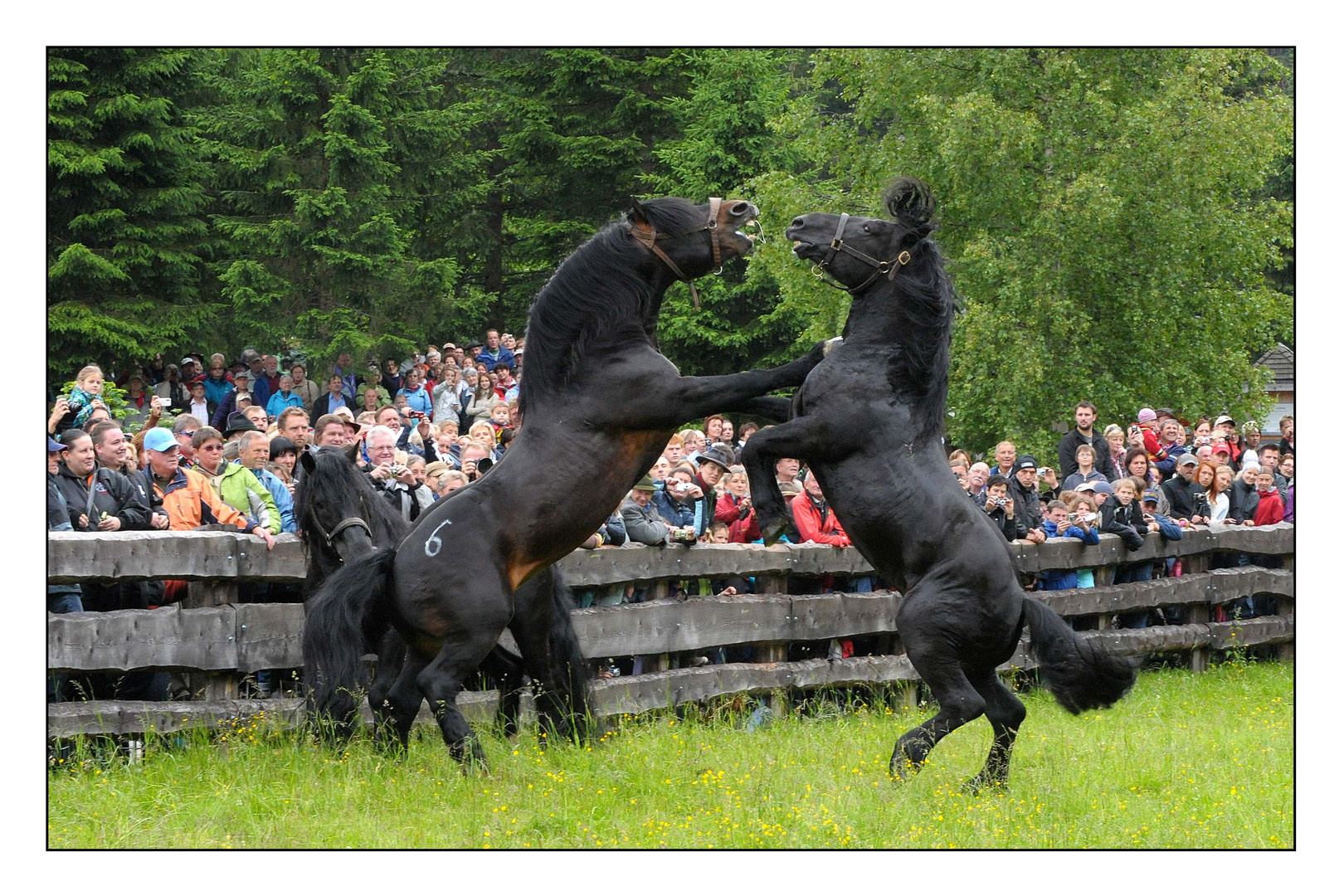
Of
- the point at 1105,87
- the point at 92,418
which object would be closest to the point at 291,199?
the point at 1105,87

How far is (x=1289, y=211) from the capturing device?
79.5 feet

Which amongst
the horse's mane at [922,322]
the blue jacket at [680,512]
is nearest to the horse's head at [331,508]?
the blue jacket at [680,512]

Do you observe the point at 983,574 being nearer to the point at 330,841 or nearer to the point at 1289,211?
the point at 330,841

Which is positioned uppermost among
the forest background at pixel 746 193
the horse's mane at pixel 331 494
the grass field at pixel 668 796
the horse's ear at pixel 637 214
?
the forest background at pixel 746 193

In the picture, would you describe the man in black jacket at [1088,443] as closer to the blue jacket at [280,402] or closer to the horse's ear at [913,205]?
the horse's ear at [913,205]

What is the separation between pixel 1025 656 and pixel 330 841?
6.40 meters

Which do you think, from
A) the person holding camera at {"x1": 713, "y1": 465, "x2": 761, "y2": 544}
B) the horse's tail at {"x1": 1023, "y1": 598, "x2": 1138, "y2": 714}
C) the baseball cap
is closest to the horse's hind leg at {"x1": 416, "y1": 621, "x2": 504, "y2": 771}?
the baseball cap

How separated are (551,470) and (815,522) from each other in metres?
3.63

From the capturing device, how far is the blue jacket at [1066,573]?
430 inches

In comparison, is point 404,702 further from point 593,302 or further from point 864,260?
point 864,260

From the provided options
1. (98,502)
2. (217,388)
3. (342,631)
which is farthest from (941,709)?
(217,388)

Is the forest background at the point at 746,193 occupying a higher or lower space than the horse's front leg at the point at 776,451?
higher

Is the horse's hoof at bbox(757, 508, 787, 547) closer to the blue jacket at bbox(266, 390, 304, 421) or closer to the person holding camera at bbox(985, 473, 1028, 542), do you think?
the person holding camera at bbox(985, 473, 1028, 542)

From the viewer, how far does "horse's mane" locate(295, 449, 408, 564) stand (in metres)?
7.20
